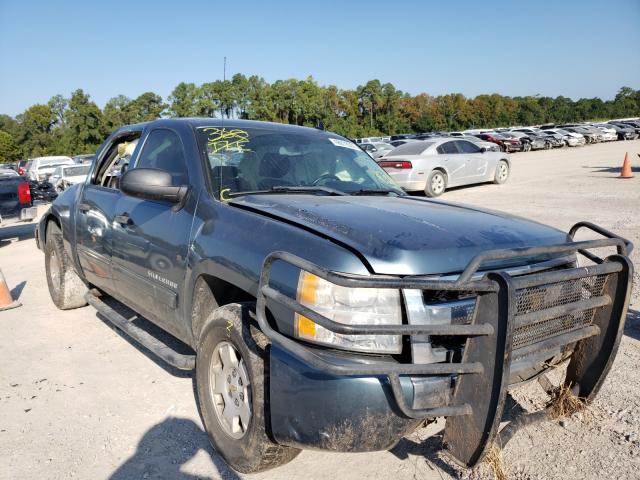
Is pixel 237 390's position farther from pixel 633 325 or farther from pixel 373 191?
pixel 633 325

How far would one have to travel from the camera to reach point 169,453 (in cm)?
299

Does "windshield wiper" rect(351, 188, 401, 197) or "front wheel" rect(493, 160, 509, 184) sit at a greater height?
"windshield wiper" rect(351, 188, 401, 197)

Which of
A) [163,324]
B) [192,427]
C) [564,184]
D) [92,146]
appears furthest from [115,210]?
[92,146]

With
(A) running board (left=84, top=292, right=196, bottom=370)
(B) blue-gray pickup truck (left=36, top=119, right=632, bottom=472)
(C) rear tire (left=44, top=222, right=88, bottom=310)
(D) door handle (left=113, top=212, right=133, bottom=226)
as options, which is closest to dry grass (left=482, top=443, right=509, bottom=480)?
(B) blue-gray pickup truck (left=36, top=119, right=632, bottom=472)

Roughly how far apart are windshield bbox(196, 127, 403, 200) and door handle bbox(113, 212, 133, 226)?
83cm

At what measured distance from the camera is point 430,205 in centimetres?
319

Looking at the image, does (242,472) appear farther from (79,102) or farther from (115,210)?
(79,102)

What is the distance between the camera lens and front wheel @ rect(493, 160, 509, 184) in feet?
56.6

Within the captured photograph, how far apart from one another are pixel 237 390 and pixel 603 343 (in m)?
1.79

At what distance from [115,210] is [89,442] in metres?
1.73

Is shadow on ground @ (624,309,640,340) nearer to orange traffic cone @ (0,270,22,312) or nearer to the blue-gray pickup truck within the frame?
the blue-gray pickup truck

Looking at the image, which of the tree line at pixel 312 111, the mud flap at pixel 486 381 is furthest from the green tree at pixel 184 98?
the mud flap at pixel 486 381

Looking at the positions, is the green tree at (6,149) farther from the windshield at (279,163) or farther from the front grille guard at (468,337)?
the front grille guard at (468,337)

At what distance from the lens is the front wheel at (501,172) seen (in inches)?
680
